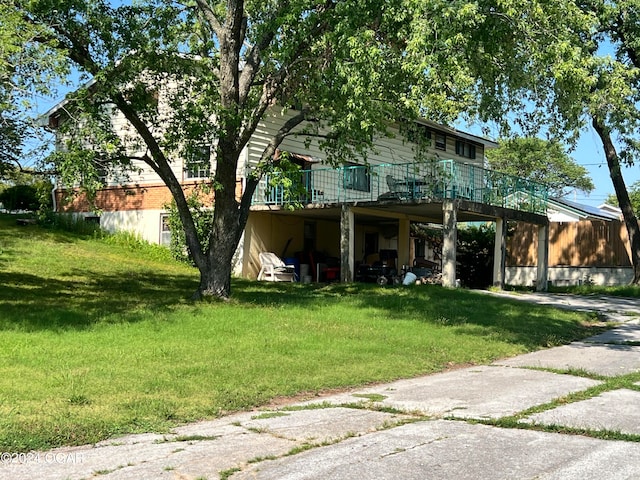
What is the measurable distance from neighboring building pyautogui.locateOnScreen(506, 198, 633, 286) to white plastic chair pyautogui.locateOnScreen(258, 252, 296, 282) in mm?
10000

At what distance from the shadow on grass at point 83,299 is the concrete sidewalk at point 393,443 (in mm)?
5239

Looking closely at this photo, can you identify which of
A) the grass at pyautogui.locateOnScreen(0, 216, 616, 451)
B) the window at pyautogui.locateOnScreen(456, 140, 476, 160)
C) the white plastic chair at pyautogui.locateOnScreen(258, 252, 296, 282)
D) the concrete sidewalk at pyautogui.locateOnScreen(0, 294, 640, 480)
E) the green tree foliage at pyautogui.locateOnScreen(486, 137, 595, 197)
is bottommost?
the concrete sidewalk at pyautogui.locateOnScreen(0, 294, 640, 480)

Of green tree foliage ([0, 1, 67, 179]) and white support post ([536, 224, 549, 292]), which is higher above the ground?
green tree foliage ([0, 1, 67, 179])

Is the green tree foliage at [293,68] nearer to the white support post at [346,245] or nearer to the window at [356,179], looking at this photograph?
the white support post at [346,245]

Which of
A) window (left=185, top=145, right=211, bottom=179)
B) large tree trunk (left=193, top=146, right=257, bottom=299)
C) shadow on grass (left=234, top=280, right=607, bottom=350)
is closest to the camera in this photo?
shadow on grass (left=234, top=280, right=607, bottom=350)

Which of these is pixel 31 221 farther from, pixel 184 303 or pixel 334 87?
pixel 334 87

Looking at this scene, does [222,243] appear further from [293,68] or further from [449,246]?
[449,246]

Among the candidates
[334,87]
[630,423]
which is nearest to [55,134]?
[334,87]

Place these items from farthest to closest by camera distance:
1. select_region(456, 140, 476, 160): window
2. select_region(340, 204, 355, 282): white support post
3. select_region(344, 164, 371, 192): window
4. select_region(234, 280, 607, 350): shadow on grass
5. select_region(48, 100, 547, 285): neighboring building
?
select_region(456, 140, 476, 160): window < select_region(344, 164, 371, 192): window < select_region(340, 204, 355, 282): white support post < select_region(48, 100, 547, 285): neighboring building < select_region(234, 280, 607, 350): shadow on grass

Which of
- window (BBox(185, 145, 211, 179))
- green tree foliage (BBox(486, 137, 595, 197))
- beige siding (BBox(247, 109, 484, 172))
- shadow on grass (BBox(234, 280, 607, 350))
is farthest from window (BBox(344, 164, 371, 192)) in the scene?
green tree foliage (BBox(486, 137, 595, 197))

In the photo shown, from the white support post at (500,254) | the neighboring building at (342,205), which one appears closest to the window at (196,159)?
the neighboring building at (342,205)

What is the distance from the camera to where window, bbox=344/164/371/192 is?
74.9 feet

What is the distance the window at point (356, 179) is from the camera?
22.8 metres

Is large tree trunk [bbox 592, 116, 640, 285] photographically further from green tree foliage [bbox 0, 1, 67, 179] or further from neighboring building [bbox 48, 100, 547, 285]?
green tree foliage [bbox 0, 1, 67, 179]
